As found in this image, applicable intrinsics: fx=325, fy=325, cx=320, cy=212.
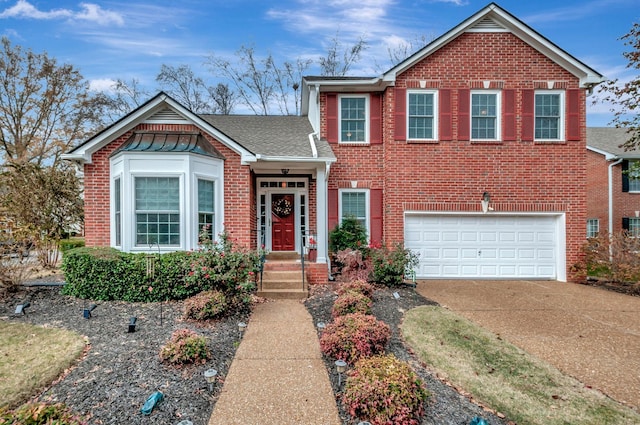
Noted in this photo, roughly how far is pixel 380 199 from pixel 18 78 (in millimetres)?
24619

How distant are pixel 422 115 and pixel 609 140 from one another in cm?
1538

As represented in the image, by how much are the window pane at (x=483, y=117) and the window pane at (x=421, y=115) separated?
51.1 inches

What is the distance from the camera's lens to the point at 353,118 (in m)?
10.4

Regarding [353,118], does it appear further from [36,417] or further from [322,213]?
[36,417]

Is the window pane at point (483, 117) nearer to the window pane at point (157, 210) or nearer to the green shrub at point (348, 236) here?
the green shrub at point (348, 236)

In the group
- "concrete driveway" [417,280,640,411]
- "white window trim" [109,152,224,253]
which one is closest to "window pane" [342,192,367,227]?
"concrete driveway" [417,280,640,411]

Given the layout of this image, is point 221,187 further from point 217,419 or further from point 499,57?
point 499,57

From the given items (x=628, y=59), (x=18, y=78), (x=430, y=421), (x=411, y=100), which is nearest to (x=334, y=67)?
(x=411, y=100)

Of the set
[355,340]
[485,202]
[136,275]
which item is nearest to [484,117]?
[485,202]

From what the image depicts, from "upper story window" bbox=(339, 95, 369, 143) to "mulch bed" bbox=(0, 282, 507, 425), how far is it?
5.62m

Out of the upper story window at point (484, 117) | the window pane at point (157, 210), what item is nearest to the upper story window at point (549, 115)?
the upper story window at point (484, 117)

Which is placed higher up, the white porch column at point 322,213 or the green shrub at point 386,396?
the white porch column at point 322,213

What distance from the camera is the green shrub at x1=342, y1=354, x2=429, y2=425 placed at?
10.1 feet

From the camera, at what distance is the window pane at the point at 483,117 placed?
10.1 meters
